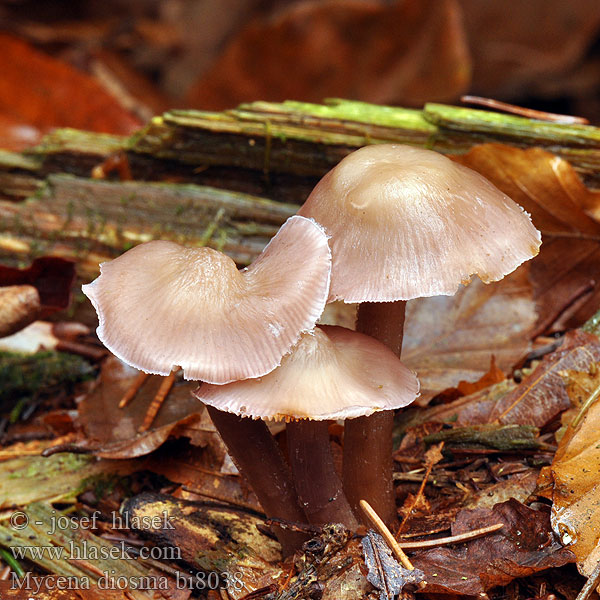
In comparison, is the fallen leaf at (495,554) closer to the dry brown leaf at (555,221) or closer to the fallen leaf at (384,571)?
the fallen leaf at (384,571)

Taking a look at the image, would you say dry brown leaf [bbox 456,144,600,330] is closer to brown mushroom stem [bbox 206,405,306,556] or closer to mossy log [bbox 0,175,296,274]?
mossy log [bbox 0,175,296,274]

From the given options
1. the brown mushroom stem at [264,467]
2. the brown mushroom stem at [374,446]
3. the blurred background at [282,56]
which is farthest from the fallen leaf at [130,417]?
the blurred background at [282,56]

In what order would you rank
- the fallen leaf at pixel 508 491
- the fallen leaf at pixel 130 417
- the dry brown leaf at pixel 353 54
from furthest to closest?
the dry brown leaf at pixel 353 54, the fallen leaf at pixel 130 417, the fallen leaf at pixel 508 491

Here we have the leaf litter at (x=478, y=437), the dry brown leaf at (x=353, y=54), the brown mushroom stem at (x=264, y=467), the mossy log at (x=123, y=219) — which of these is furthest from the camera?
the dry brown leaf at (x=353, y=54)

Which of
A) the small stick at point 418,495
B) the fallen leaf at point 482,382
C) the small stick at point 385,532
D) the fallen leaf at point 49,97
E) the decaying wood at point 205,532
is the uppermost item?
the fallen leaf at point 482,382

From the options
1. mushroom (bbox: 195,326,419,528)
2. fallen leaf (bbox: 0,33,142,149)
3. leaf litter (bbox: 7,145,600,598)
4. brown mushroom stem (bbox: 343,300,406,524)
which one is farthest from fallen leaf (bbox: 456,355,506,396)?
fallen leaf (bbox: 0,33,142,149)

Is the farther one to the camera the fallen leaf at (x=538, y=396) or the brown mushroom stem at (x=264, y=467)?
the fallen leaf at (x=538, y=396)

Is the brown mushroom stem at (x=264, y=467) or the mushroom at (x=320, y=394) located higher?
the mushroom at (x=320, y=394)
